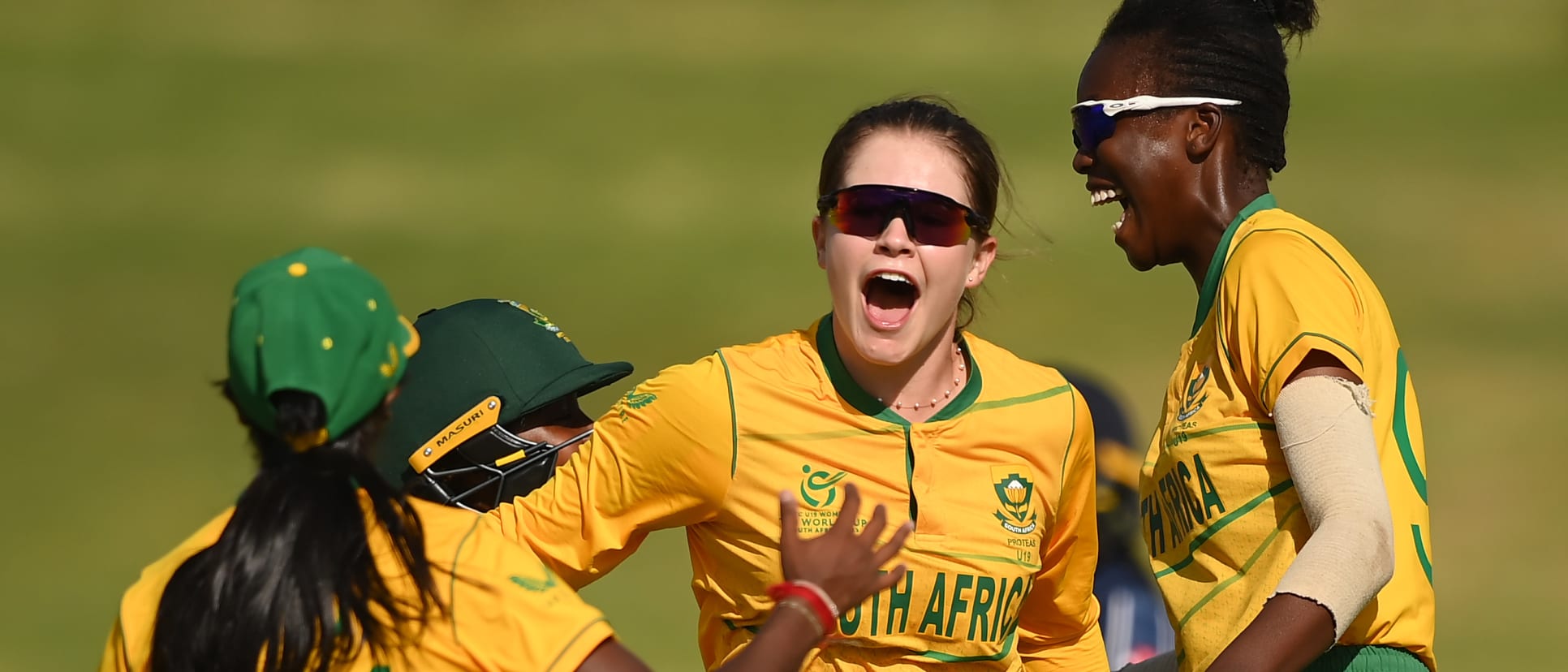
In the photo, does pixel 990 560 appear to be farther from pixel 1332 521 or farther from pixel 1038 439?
pixel 1332 521

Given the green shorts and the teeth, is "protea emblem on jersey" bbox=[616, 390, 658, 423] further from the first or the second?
the green shorts

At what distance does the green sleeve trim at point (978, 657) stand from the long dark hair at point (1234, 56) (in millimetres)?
1087

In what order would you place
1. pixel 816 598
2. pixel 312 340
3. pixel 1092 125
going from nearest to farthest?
1. pixel 312 340
2. pixel 816 598
3. pixel 1092 125

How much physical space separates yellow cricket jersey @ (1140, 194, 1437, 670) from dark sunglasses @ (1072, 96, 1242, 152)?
32 centimetres

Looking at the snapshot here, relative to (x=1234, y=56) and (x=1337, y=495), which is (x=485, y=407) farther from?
(x=1337, y=495)

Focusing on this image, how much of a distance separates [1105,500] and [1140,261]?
6.84 ft

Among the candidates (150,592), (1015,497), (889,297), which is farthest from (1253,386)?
(150,592)

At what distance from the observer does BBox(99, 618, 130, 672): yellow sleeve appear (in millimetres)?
2590

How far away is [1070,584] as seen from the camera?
372 cm

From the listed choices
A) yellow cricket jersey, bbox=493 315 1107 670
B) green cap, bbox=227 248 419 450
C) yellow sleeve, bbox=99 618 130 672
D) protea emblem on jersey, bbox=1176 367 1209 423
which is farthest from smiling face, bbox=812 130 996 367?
yellow sleeve, bbox=99 618 130 672

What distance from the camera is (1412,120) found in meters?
11.0

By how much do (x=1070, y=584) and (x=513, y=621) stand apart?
1563 mm

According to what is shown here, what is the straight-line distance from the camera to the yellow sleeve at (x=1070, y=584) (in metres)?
3.64

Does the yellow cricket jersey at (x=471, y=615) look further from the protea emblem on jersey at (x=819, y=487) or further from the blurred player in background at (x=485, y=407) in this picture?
the blurred player in background at (x=485, y=407)
